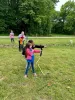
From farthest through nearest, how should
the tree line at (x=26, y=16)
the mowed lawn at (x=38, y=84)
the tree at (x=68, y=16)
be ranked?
the tree at (x=68, y=16)
the tree line at (x=26, y=16)
the mowed lawn at (x=38, y=84)

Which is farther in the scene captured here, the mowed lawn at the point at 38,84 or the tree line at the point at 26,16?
the tree line at the point at 26,16

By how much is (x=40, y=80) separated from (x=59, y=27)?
136ft

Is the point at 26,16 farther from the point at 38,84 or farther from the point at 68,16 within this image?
the point at 38,84

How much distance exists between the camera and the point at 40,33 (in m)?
33.3

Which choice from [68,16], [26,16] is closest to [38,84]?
[26,16]

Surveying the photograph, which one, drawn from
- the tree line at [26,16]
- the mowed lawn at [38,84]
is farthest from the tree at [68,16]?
the mowed lawn at [38,84]

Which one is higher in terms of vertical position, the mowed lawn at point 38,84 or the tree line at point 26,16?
the tree line at point 26,16

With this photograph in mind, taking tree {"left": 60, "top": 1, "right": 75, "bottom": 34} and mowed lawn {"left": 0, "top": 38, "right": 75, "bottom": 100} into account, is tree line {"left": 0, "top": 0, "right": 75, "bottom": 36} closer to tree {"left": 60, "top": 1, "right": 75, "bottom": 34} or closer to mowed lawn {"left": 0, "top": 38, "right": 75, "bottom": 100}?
tree {"left": 60, "top": 1, "right": 75, "bottom": 34}

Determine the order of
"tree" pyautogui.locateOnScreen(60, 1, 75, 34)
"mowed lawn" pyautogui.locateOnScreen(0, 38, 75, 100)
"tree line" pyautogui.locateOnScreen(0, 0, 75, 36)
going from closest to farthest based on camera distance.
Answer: "mowed lawn" pyautogui.locateOnScreen(0, 38, 75, 100) < "tree line" pyautogui.locateOnScreen(0, 0, 75, 36) < "tree" pyautogui.locateOnScreen(60, 1, 75, 34)

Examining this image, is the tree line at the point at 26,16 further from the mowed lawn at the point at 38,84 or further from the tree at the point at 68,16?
the mowed lawn at the point at 38,84

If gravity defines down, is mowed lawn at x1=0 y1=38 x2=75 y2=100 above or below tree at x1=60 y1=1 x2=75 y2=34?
below

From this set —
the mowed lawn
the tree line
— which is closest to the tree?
the tree line

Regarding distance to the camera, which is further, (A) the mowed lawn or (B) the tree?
(B) the tree

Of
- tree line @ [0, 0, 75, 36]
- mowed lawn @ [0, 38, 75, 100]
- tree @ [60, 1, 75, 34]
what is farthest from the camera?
tree @ [60, 1, 75, 34]
